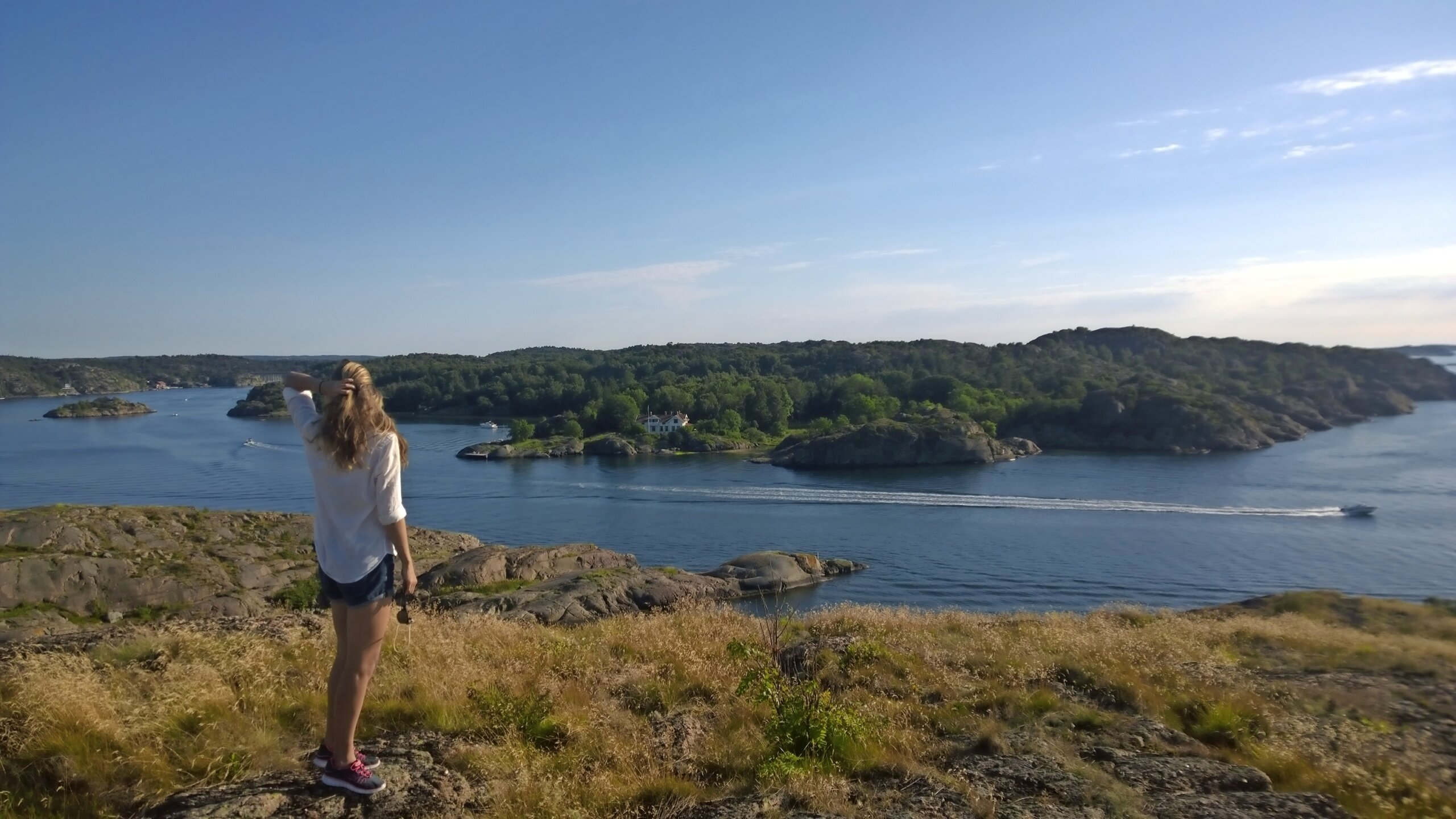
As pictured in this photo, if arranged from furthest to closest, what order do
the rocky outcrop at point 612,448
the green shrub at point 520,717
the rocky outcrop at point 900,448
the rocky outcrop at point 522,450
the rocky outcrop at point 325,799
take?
the rocky outcrop at point 612,448, the rocky outcrop at point 522,450, the rocky outcrop at point 900,448, the green shrub at point 520,717, the rocky outcrop at point 325,799

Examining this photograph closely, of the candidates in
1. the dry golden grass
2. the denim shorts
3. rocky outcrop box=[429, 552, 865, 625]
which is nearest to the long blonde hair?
the denim shorts

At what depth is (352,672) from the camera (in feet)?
11.8

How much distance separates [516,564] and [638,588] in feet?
17.0

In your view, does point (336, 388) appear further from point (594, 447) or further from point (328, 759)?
point (594, 447)

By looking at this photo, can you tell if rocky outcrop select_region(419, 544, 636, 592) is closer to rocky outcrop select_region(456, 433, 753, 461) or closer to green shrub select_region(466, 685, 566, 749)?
green shrub select_region(466, 685, 566, 749)

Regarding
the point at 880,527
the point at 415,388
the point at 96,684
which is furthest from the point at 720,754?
the point at 415,388

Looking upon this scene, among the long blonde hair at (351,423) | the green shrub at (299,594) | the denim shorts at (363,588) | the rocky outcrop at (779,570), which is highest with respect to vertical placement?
the long blonde hair at (351,423)

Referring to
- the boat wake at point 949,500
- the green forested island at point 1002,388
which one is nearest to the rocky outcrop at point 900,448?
the green forested island at point 1002,388

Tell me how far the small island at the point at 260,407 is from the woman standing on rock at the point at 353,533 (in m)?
122

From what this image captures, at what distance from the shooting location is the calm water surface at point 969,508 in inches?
1364

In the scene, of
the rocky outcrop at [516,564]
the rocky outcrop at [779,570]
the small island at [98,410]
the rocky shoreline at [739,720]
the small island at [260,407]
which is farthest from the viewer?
the small island at [98,410]

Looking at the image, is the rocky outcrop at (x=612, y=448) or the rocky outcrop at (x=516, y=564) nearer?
the rocky outcrop at (x=516, y=564)

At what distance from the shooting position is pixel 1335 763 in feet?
15.8

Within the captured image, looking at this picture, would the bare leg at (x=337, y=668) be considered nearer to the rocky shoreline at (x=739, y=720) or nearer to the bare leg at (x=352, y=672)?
the bare leg at (x=352, y=672)
